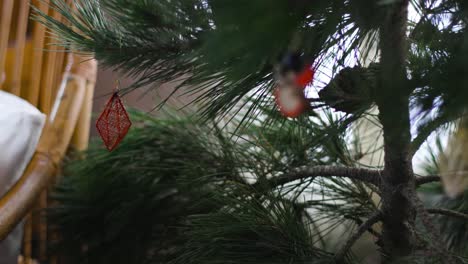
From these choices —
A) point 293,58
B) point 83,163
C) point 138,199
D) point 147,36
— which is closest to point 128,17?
point 147,36

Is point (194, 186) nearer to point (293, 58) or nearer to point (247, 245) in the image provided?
point (247, 245)

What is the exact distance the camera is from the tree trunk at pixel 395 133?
0.28 metres

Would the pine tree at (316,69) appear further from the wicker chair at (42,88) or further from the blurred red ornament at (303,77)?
the wicker chair at (42,88)

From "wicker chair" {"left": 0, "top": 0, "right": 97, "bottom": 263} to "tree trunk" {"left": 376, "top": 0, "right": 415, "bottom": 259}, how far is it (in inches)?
22.0

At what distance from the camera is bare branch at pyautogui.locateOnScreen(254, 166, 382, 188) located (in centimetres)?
58

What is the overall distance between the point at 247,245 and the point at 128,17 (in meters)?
0.26

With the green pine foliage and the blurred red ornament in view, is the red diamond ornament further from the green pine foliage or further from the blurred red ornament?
the blurred red ornament

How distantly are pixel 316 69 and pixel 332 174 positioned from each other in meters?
0.20

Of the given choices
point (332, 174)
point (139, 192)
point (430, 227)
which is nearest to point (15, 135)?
point (139, 192)

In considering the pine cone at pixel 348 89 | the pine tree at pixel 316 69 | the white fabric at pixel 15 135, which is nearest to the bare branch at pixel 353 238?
the pine tree at pixel 316 69

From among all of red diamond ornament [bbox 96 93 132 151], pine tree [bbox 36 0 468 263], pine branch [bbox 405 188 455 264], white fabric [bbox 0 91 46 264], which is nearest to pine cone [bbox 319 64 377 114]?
pine tree [bbox 36 0 468 263]

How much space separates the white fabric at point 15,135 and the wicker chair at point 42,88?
0.03 meters

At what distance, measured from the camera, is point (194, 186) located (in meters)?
0.77

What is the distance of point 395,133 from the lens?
11.2 inches
